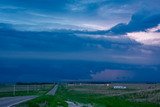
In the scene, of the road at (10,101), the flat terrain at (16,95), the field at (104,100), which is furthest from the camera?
the flat terrain at (16,95)

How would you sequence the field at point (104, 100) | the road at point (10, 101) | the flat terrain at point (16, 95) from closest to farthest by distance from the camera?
the field at point (104, 100) < the road at point (10, 101) < the flat terrain at point (16, 95)

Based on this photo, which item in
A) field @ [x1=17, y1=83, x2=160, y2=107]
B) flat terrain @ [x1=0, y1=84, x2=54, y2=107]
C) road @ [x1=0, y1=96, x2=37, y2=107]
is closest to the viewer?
field @ [x1=17, y1=83, x2=160, y2=107]

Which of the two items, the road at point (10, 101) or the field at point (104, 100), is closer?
the field at point (104, 100)

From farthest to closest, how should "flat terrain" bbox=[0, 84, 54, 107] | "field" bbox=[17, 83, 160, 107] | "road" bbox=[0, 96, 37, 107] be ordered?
"flat terrain" bbox=[0, 84, 54, 107], "road" bbox=[0, 96, 37, 107], "field" bbox=[17, 83, 160, 107]

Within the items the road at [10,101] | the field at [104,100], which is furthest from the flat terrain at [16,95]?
the field at [104,100]

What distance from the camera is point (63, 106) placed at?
56.8m

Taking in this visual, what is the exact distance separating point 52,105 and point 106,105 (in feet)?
33.0

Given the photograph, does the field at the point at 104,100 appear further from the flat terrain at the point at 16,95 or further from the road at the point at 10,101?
the flat terrain at the point at 16,95

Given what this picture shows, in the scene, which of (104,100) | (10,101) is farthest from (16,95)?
(104,100)

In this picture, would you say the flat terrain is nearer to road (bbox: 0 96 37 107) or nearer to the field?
road (bbox: 0 96 37 107)

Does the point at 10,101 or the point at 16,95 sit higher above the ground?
the point at 16,95

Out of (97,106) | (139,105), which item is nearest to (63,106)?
(97,106)

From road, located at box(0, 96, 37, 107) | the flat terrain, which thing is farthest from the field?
the flat terrain

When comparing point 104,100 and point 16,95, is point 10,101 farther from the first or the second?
point 16,95
